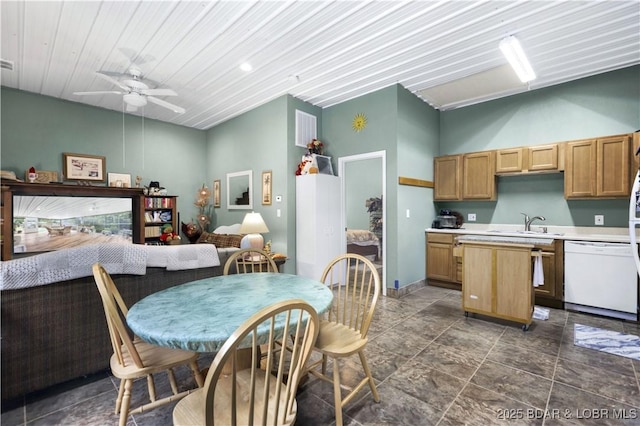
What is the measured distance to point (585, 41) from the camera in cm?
302

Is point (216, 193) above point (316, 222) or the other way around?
above

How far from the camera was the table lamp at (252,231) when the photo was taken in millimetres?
3820

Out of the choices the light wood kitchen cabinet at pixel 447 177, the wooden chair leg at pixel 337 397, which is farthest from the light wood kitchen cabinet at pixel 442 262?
the wooden chair leg at pixel 337 397

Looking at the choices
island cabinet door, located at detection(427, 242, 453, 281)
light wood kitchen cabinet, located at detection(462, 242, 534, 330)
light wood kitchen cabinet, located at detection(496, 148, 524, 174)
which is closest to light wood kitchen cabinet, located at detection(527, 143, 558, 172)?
light wood kitchen cabinet, located at detection(496, 148, 524, 174)

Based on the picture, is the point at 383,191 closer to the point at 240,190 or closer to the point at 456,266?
the point at 456,266

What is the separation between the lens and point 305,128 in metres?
4.73

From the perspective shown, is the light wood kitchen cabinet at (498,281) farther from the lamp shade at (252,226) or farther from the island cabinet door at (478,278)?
the lamp shade at (252,226)

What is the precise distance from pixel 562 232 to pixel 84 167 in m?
7.65

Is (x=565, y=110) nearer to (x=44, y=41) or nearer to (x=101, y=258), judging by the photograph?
(x=101, y=258)

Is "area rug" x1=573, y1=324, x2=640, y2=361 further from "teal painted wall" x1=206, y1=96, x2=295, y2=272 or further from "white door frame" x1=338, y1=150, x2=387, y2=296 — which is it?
"teal painted wall" x1=206, y1=96, x2=295, y2=272

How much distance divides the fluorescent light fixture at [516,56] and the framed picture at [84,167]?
20.4 ft

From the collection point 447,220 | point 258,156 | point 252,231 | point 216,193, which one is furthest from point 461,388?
point 216,193

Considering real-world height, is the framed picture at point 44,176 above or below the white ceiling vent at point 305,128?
below

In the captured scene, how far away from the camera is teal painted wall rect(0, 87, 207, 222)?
4.33 meters
